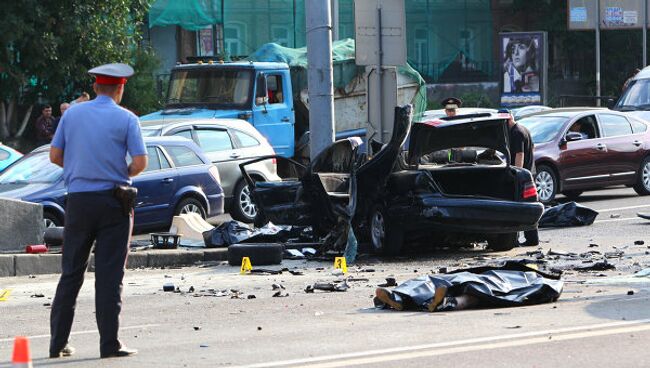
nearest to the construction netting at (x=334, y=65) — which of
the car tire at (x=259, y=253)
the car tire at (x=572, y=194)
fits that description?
the car tire at (x=572, y=194)

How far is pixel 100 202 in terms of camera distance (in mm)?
8391

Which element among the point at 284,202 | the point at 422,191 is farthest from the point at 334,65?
the point at 422,191

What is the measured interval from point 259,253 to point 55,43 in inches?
715

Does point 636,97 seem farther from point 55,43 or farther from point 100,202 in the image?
point 100,202

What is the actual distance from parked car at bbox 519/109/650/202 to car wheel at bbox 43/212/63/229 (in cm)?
886

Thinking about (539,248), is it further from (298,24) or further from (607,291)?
(298,24)

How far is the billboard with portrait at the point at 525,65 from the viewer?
38469 millimetres

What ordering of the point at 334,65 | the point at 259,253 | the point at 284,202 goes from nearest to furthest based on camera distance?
the point at 259,253, the point at 284,202, the point at 334,65

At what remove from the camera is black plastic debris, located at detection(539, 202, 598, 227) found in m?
18.8

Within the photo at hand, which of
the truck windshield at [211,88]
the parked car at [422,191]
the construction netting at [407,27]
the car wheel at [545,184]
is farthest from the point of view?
the construction netting at [407,27]

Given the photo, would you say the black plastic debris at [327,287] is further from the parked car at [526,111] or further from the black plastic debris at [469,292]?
the parked car at [526,111]

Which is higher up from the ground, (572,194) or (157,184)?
(157,184)

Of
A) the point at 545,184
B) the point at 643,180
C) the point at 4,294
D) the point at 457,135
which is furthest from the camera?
the point at 643,180

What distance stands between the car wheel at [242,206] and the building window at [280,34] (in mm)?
27838
